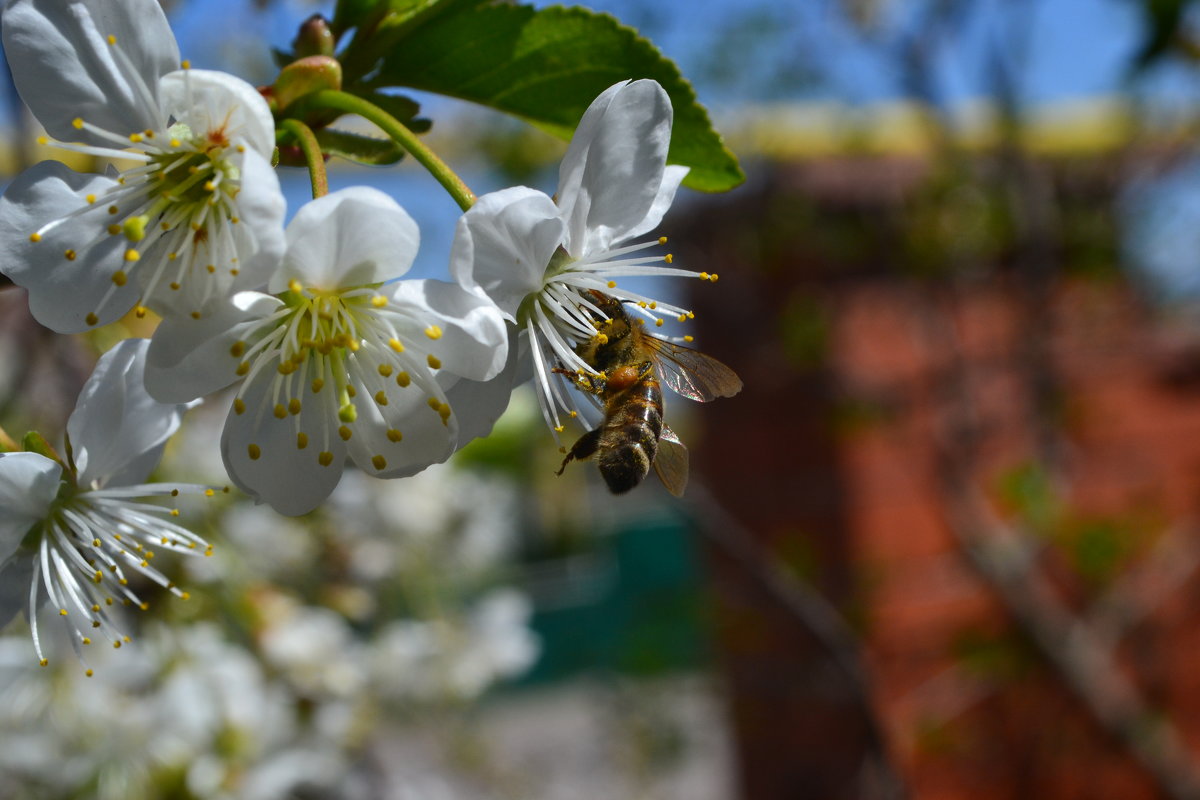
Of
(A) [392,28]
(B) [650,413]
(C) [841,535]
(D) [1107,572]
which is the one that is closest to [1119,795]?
(D) [1107,572]

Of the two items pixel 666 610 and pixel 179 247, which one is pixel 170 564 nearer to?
pixel 179 247

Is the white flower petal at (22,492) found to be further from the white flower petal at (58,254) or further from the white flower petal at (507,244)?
the white flower petal at (507,244)

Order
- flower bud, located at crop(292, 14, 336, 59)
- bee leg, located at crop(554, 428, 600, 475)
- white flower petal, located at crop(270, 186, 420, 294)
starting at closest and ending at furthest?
white flower petal, located at crop(270, 186, 420, 294)
flower bud, located at crop(292, 14, 336, 59)
bee leg, located at crop(554, 428, 600, 475)

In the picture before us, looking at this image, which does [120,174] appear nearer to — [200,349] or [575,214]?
[200,349]

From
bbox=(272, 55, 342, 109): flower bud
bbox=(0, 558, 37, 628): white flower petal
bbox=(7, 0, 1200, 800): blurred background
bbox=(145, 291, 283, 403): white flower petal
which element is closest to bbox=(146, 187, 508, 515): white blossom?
bbox=(145, 291, 283, 403): white flower petal

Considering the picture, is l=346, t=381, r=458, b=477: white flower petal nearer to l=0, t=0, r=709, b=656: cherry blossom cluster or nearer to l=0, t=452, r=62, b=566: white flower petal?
l=0, t=0, r=709, b=656: cherry blossom cluster

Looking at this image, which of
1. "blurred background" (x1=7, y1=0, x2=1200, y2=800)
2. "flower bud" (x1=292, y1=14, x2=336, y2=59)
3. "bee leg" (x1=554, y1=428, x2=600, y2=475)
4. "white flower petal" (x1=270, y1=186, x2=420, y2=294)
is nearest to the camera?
"white flower petal" (x1=270, y1=186, x2=420, y2=294)

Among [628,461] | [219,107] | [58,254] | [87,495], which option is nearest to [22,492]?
[87,495]
